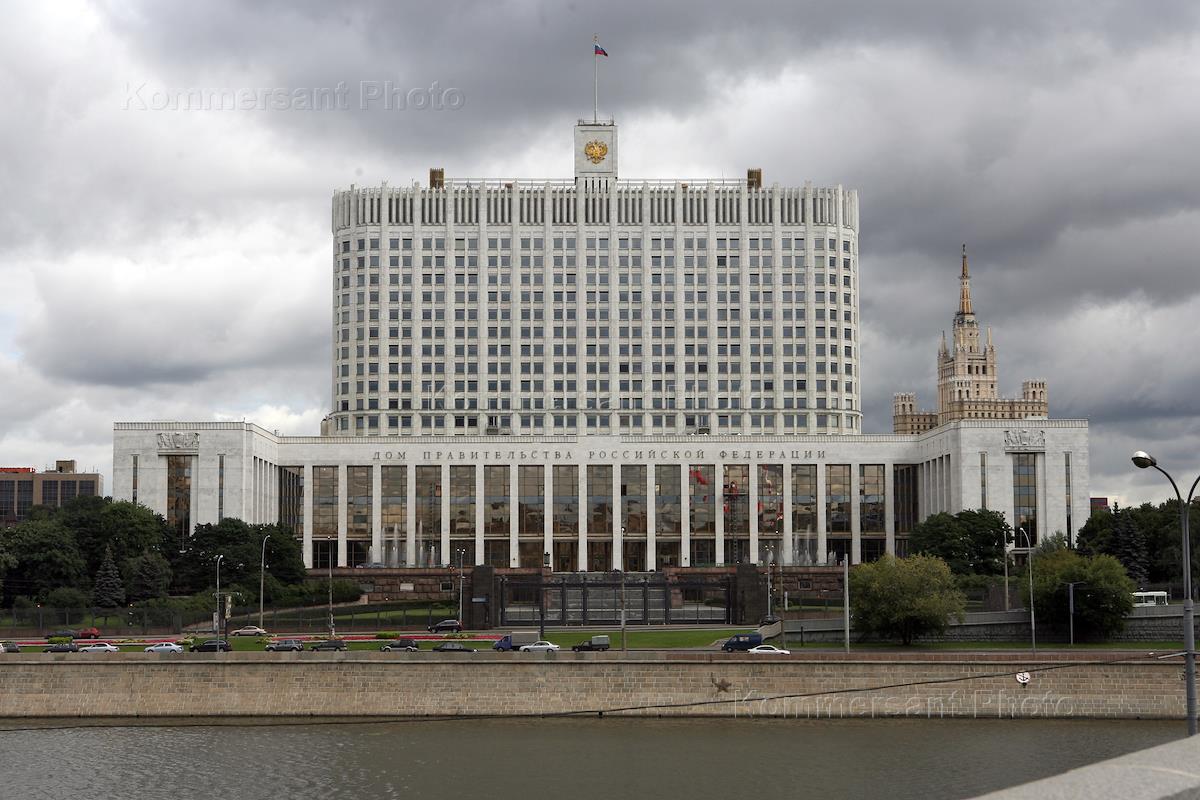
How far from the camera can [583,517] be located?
175m

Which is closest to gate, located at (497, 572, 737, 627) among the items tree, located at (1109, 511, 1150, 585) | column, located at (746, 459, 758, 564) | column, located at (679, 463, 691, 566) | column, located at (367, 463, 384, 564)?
tree, located at (1109, 511, 1150, 585)

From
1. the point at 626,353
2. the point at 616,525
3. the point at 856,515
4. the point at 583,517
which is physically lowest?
the point at 616,525

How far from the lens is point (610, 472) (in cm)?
17612

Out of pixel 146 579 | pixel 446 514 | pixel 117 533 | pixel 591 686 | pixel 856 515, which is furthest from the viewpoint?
pixel 856 515

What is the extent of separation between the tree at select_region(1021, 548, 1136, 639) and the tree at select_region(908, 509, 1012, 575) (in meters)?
48.2

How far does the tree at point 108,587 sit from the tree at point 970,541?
80712 mm

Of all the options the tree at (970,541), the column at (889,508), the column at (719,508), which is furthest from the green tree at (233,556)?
the column at (889,508)

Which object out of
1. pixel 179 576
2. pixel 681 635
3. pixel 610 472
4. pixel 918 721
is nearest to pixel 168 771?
pixel 918 721

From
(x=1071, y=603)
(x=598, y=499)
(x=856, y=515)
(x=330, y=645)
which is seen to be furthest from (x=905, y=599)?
(x=598, y=499)

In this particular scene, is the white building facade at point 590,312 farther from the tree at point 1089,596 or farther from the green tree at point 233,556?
the tree at point 1089,596

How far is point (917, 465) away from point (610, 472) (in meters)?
39.9

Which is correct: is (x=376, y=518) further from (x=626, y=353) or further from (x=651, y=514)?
(x=626, y=353)

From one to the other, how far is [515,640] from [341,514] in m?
86.8

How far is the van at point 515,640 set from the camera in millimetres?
84312
